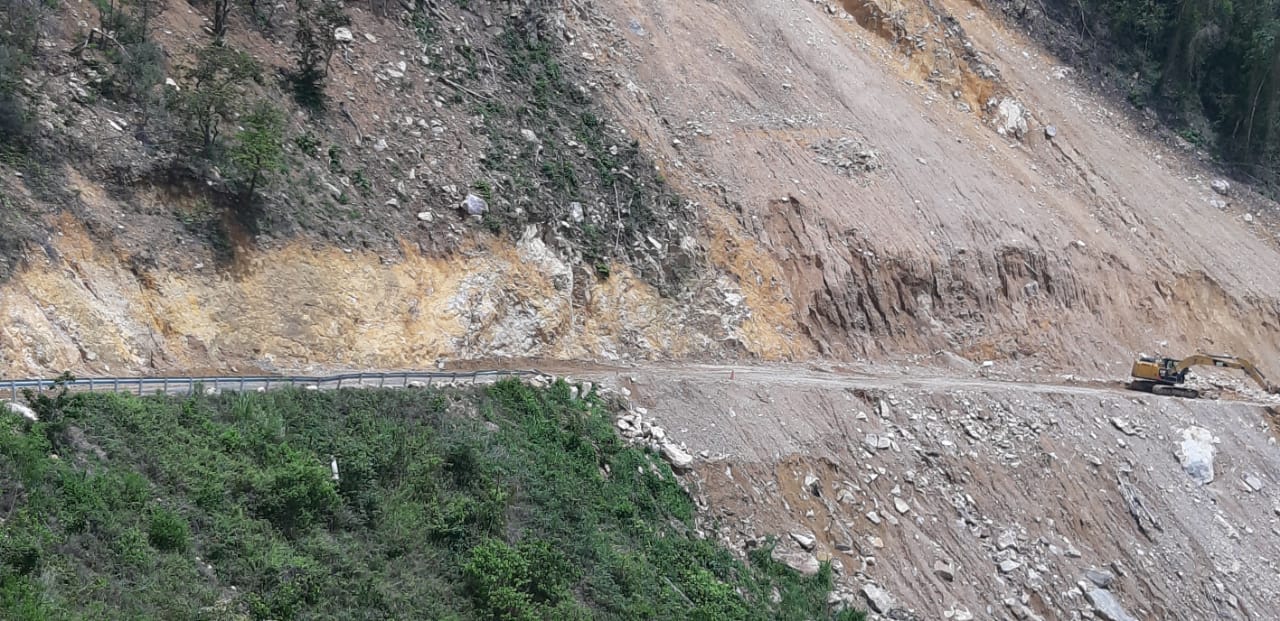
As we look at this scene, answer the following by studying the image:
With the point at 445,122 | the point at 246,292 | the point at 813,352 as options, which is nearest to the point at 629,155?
the point at 445,122

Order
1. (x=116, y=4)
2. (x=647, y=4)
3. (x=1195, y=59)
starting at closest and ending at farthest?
(x=116, y=4) < (x=647, y=4) < (x=1195, y=59)

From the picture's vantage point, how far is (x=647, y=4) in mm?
31453

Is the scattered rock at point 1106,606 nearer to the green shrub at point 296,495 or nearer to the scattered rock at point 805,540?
the scattered rock at point 805,540

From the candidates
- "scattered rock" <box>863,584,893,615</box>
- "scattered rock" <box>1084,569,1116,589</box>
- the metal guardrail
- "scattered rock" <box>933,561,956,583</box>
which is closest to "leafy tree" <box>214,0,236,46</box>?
the metal guardrail

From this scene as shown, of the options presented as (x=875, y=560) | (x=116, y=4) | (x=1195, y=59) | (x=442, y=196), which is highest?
(x=1195, y=59)

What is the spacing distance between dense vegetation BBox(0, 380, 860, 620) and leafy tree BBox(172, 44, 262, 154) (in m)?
6.47

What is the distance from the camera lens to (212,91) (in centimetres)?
1953

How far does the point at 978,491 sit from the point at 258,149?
15576 millimetres

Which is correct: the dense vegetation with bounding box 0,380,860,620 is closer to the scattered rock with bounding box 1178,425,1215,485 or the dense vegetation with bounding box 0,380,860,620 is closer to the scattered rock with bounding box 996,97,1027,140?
the scattered rock with bounding box 1178,425,1215,485

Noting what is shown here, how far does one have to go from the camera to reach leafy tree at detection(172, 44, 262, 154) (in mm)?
19562

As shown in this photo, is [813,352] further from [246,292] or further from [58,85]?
[58,85]

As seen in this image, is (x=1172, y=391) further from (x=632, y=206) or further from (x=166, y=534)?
(x=166, y=534)

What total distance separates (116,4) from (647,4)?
1513 cm

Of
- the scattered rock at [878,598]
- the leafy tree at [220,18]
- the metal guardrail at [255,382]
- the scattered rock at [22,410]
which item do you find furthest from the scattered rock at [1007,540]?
the leafy tree at [220,18]
